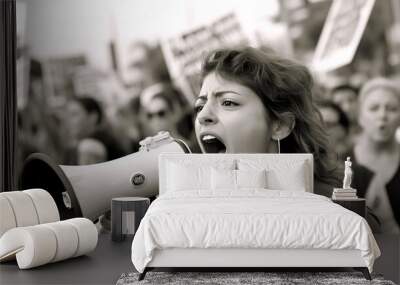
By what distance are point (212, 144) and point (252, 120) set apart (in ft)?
1.60

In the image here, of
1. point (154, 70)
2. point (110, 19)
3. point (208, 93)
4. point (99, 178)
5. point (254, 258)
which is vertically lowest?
point (254, 258)

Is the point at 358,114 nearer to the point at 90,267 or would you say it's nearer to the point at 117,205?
the point at 117,205

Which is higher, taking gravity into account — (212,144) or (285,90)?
(285,90)

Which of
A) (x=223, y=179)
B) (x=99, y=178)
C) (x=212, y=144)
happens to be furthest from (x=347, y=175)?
(x=99, y=178)

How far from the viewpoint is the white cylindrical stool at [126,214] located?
18.5 feet

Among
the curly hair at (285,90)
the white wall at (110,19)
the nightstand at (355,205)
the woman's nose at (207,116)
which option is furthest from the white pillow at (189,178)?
the white wall at (110,19)

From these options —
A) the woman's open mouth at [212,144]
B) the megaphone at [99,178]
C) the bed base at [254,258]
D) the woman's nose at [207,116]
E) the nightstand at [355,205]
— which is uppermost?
the woman's nose at [207,116]

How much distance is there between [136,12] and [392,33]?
2.58m

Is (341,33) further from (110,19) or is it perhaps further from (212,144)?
(110,19)

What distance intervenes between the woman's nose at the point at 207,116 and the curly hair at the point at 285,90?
0.34m

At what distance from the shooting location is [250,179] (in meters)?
5.37

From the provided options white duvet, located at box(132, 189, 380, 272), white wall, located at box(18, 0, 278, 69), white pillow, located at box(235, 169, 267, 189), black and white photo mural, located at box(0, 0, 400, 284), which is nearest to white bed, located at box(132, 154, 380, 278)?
white duvet, located at box(132, 189, 380, 272)

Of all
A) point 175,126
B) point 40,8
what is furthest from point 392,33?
point 40,8

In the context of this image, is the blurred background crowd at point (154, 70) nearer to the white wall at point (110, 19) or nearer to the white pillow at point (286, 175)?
the white wall at point (110, 19)
